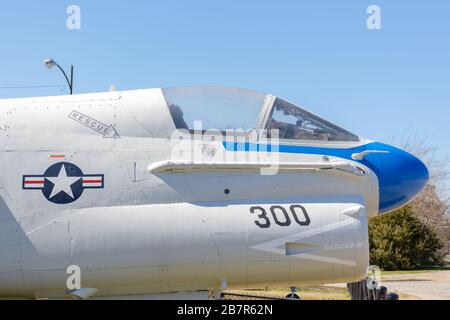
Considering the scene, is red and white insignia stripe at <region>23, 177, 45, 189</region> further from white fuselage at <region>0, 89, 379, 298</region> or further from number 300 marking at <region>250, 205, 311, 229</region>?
number 300 marking at <region>250, 205, 311, 229</region>

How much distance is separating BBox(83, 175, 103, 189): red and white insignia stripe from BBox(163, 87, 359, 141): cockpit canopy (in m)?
1.15

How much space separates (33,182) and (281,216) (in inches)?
115

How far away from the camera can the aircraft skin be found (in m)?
5.59

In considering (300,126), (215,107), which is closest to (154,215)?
(215,107)

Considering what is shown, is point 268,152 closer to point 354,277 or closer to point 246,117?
point 246,117

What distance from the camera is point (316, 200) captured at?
591cm

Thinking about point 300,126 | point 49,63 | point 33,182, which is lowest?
point 33,182

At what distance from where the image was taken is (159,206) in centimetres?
573

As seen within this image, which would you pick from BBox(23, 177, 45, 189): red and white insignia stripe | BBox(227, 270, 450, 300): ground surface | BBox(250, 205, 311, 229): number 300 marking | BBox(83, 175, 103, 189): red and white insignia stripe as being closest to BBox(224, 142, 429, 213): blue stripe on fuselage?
BBox(250, 205, 311, 229): number 300 marking

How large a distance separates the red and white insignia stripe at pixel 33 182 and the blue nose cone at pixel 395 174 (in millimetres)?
3928

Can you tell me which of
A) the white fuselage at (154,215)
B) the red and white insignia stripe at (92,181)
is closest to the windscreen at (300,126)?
the white fuselage at (154,215)

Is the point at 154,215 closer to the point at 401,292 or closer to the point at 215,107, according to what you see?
the point at 215,107
